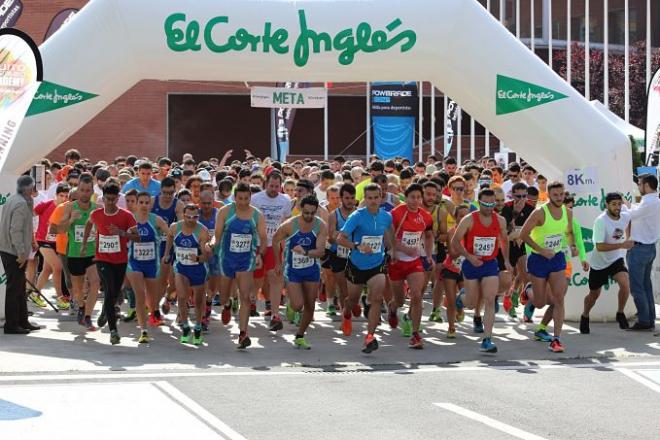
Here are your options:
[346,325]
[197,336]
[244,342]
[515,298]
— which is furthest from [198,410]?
[515,298]

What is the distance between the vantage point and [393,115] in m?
32.2

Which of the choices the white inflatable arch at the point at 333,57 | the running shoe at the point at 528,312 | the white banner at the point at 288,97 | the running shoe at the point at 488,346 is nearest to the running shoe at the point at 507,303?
the running shoe at the point at 528,312

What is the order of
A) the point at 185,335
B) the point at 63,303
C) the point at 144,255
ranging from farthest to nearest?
the point at 63,303 < the point at 144,255 < the point at 185,335

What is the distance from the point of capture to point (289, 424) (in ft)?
29.2

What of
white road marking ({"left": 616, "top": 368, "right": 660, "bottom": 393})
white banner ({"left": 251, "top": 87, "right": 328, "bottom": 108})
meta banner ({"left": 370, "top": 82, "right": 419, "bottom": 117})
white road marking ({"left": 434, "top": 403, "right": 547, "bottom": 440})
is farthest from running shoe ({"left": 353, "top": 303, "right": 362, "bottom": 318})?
meta banner ({"left": 370, "top": 82, "right": 419, "bottom": 117})

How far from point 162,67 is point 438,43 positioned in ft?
10.5

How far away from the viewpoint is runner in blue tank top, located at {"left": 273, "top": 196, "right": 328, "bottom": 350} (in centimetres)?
1286

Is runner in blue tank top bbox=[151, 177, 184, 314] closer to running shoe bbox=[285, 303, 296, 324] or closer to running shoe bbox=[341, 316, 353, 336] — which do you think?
running shoe bbox=[285, 303, 296, 324]

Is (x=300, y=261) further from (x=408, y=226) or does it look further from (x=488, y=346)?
(x=488, y=346)

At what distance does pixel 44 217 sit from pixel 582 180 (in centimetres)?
675

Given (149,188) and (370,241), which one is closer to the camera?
Result: (370,241)

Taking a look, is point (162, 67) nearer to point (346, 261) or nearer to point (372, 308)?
point (346, 261)

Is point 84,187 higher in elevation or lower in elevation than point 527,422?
higher

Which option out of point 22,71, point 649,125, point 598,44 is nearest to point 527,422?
point 22,71
